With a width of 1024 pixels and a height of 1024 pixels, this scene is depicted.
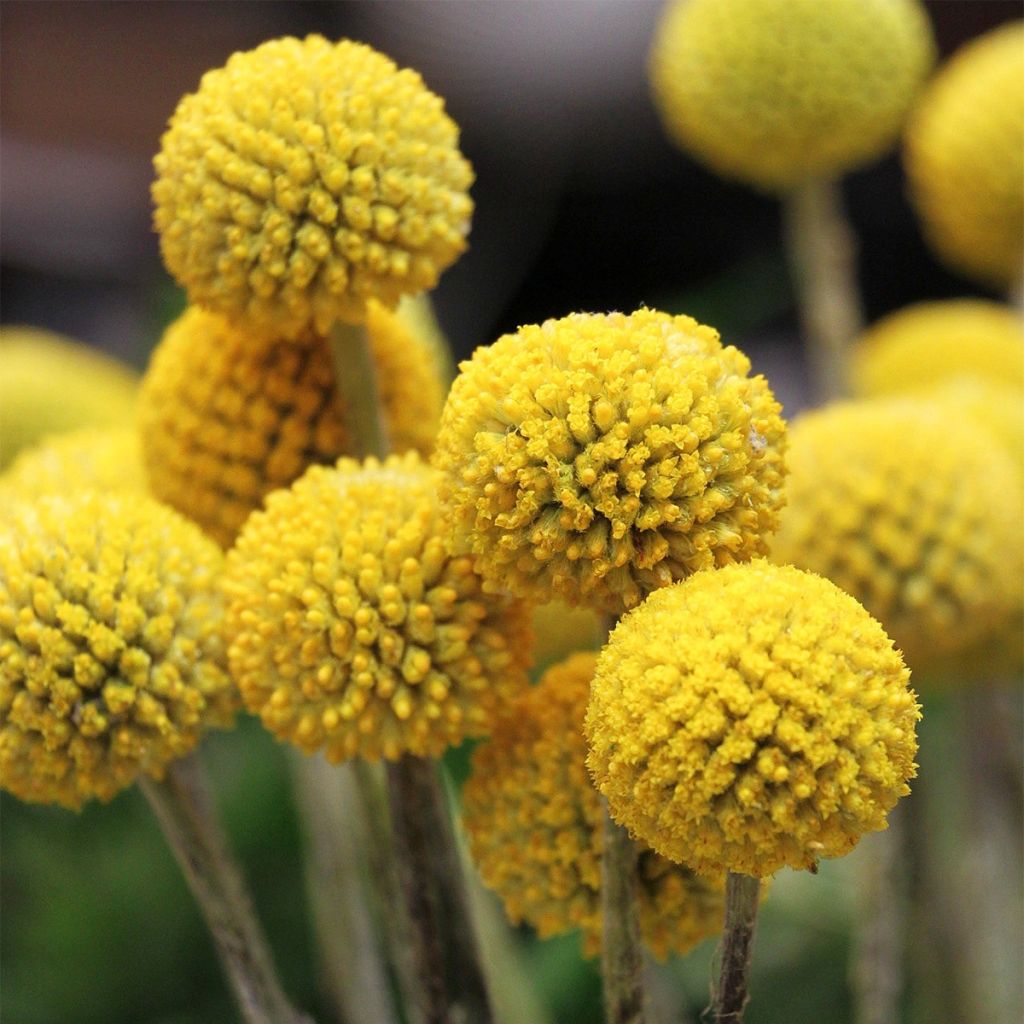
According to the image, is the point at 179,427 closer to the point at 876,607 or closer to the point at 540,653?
the point at 540,653

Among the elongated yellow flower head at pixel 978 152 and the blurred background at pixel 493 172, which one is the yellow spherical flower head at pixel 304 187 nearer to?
the elongated yellow flower head at pixel 978 152

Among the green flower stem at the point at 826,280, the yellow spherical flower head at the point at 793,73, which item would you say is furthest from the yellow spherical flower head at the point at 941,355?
the yellow spherical flower head at the point at 793,73

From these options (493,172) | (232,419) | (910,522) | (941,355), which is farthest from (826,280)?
(493,172)

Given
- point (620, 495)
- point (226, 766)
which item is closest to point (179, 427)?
point (620, 495)

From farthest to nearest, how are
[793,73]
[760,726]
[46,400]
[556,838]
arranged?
[46,400] < [793,73] < [556,838] < [760,726]

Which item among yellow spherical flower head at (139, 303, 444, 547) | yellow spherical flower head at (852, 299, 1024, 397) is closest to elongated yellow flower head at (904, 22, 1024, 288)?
yellow spherical flower head at (852, 299, 1024, 397)

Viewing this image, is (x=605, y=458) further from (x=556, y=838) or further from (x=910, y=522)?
(x=910, y=522)

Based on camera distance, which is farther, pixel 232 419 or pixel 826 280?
pixel 826 280

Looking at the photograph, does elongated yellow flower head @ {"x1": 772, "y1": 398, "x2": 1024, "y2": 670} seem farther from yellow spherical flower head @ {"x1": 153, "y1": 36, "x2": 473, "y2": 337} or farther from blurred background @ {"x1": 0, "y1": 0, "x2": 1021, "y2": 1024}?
blurred background @ {"x1": 0, "y1": 0, "x2": 1021, "y2": 1024}
